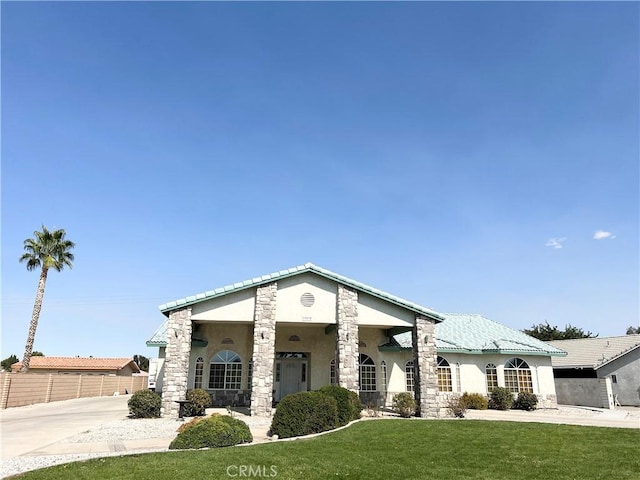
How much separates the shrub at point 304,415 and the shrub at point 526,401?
13.9 m

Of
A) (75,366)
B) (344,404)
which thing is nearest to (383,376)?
(344,404)

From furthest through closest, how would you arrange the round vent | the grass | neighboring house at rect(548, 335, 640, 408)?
neighboring house at rect(548, 335, 640, 408) → the round vent → the grass

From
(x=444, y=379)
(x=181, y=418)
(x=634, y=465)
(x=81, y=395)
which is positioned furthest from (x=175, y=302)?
(x=81, y=395)

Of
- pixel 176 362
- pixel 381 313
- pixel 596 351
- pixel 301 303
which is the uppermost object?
pixel 301 303

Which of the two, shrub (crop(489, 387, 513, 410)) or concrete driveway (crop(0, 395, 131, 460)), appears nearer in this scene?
concrete driveway (crop(0, 395, 131, 460))

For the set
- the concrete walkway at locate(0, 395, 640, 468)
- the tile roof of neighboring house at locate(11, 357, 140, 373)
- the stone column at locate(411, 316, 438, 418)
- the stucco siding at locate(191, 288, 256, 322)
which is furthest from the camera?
the tile roof of neighboring house at locate(11, 357, 140, 373)

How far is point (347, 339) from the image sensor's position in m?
21.6

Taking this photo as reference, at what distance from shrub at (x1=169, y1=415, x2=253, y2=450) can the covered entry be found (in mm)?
12393

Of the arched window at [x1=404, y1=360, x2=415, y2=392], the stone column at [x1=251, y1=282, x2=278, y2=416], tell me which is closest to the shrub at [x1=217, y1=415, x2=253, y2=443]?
the stone column at [x1=251, y1=282, x2=278, y2=416]

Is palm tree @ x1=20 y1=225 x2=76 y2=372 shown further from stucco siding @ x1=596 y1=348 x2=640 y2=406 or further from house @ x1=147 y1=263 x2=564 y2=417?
stucco siding @ x1=596 y1=348 x2=640 y2=406

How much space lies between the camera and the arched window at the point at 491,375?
26.0 m

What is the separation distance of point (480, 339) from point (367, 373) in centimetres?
746

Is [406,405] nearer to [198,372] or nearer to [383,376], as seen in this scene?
[383,376]

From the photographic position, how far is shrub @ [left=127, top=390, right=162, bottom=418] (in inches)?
768
